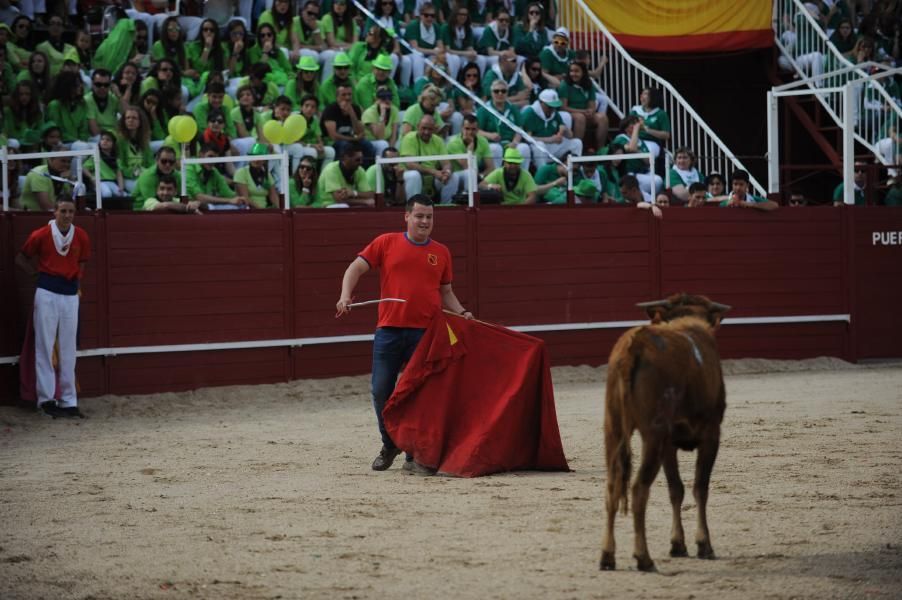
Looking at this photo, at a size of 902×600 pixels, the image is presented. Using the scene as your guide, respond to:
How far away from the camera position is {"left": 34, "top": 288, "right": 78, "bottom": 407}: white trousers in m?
11.2

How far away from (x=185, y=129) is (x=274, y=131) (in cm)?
84

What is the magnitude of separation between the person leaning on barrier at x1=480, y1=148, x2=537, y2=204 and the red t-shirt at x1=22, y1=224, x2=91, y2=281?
460cm

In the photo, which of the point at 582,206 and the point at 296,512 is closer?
the point at 296,512

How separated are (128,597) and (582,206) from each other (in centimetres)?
950

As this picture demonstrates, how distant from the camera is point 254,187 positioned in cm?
1334

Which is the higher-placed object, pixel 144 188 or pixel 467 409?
pixel 144 188

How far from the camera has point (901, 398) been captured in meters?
11.9

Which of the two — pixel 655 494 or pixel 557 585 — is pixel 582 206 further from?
pixel 557 585

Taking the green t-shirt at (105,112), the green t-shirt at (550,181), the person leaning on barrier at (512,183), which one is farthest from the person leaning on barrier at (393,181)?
the green t-shirt at (105,112)

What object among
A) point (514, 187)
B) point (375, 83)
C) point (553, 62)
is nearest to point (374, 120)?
point (375, 83)

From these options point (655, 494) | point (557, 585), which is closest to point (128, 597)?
point (557, 585)

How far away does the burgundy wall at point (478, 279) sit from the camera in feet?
40.0

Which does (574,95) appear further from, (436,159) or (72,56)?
(72,56)

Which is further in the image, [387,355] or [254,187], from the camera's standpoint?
[254,187]
